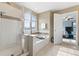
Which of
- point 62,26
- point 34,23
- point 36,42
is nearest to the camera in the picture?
point 34,23

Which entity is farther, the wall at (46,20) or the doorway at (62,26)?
the doorway at (62,26)

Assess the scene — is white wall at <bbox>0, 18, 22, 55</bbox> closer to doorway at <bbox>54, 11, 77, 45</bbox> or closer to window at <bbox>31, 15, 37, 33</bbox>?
window at <bbox>31, 15, 37, 33</bbox>

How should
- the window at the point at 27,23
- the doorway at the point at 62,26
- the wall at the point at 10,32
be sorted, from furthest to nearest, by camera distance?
1. the doorway at the point at 62,26
2. the window at the point at 27,23
3. the wall at the point at 10,32

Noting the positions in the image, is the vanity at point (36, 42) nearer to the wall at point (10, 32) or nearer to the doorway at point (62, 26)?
the wall at point (10, 32)

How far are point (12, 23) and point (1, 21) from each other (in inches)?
7.8

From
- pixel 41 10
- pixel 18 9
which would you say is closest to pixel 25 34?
pixel 18 9

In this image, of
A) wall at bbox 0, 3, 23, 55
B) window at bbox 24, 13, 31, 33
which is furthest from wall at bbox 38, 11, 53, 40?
wall at bbox 0, 3, 23, 55

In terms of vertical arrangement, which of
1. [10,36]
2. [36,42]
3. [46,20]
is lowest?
[36,42]

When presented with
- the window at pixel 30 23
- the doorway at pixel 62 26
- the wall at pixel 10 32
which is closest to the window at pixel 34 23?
the window at pixel 30 23

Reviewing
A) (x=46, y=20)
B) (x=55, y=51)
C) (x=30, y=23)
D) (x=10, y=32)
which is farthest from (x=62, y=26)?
(x=10, y=32)

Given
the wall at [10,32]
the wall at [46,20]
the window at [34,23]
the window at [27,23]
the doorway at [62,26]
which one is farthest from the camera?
the doorway at [62,26]

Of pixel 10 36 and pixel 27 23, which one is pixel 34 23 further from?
pixel 10 36

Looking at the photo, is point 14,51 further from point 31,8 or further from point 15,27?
point 31,8

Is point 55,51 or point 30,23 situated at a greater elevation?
point 30,23
